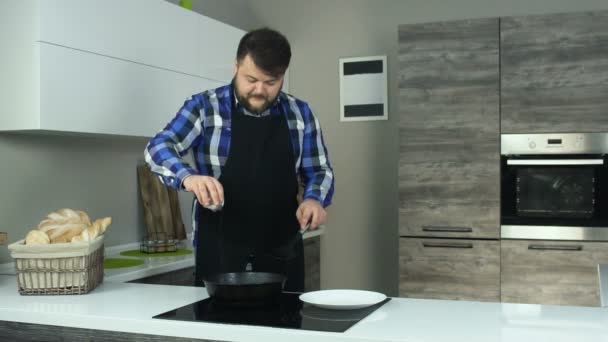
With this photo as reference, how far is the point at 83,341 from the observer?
1.85 metres

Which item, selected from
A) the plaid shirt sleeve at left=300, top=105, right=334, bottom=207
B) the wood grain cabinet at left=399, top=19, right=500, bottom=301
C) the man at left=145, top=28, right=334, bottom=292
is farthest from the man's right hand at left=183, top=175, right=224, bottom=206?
the wood grain cabinet at left=399, top=19, right=500, bottom=301

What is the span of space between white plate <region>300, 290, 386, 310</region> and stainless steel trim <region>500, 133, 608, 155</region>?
211 cm

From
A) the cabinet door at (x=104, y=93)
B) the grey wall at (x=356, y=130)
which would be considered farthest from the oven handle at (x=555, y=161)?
the cabinet door at (x=104, y=93)

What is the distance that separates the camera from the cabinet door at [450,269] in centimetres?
379

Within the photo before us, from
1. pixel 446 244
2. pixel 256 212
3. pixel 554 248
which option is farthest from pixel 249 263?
pixel 554 248

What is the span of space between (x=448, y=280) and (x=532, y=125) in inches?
37.1

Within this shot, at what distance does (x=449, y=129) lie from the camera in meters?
3.84

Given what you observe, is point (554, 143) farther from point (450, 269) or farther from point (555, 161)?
point (450, 269)

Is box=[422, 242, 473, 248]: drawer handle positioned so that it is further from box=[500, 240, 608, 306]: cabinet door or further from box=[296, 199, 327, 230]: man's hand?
box=[296, 199, 327, 230]: man's hand

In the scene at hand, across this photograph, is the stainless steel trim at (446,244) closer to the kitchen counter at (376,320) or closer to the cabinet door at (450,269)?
the cabinet door at (450,269)

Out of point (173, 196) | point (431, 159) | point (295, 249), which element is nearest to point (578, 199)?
point (431, 159)

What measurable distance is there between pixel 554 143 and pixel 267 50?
200cm

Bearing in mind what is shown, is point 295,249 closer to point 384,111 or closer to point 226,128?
point 226,128

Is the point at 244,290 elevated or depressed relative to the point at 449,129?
depressed
